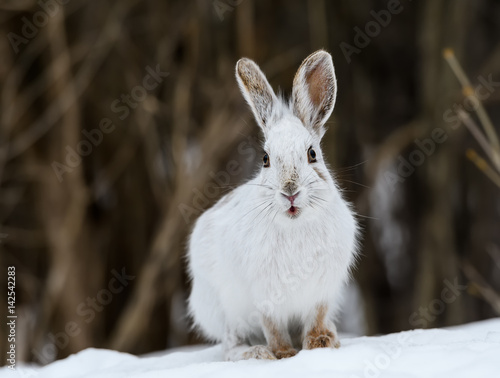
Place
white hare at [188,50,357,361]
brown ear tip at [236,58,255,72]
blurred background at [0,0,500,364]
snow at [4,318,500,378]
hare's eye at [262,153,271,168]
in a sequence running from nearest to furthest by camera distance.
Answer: snow at [4,318,500,378] < white hare at [188,50,357,361] < hare's eye at [262,153,271,168] < brown ear tip at [236,58,255,72] < blurred background at [0,0,500,364]

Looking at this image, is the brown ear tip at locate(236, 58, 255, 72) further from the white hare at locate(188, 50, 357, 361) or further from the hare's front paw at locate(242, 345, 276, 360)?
the hare's front paw at locate(242, 345, 276, 360)

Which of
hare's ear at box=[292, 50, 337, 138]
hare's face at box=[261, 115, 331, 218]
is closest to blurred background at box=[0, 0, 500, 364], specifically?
hare's ear at box=[292, 50, 337, 138]

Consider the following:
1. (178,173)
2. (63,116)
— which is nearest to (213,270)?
(178,173)

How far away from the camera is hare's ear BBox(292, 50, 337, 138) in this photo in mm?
3244

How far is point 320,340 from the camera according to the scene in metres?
3.19

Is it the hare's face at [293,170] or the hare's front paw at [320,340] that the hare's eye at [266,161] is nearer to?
the hare's face at [293,170]

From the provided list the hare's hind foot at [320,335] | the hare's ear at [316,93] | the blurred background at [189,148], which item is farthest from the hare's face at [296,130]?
the blurred background at [189,148]

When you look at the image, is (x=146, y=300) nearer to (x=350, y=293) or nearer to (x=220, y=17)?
(x=350, y=293)

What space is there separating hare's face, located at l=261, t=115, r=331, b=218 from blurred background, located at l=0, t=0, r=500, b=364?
361 cm

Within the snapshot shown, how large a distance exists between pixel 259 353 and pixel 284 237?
0.55 metres

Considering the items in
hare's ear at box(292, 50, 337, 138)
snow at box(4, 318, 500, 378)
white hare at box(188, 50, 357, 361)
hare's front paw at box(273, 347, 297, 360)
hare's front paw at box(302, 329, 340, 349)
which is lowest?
snow at box(4, 318, 500, 378)

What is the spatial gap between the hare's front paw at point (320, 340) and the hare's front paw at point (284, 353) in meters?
0.07

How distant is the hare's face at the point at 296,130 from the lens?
9.49 feet

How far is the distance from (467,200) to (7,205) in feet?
17.3
